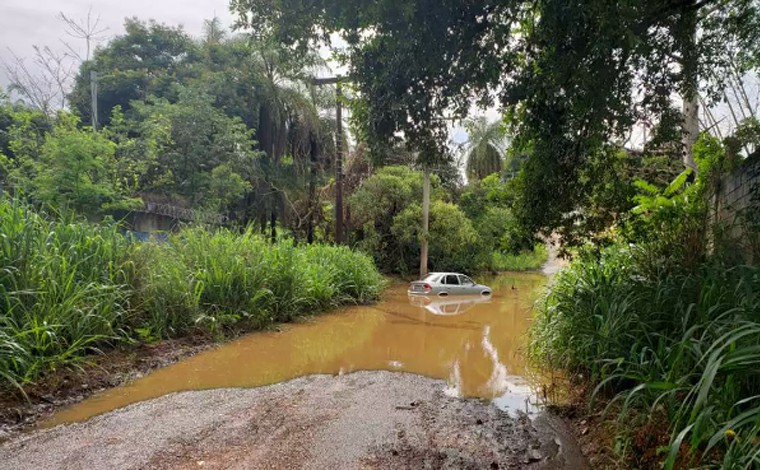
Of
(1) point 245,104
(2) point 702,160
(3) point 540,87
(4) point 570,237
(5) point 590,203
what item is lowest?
(4) point 570,237

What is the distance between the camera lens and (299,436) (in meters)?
4.50

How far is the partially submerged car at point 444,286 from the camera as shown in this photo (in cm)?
1683

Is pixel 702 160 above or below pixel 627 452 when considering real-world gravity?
above

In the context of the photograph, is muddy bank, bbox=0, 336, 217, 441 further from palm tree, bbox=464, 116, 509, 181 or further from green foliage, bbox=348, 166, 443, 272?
palm tree, bbox=464, 116, 509, 181

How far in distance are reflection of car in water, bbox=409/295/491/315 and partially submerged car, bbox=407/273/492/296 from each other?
0.19m

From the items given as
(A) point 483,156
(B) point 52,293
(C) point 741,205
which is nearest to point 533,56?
(C) point 741,205

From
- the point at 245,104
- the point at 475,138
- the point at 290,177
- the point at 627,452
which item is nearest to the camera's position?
the point at 627,452

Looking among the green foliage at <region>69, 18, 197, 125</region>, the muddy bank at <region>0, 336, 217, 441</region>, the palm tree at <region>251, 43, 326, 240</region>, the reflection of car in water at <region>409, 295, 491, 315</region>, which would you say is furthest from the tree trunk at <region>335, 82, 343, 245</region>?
the muddy bank at <region>0, 336, 217, 441</region>

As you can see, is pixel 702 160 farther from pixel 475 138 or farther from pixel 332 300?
pixel 475 138

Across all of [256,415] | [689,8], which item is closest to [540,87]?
[689,8]

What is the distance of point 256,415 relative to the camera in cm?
512

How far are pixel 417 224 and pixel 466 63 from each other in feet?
57.0

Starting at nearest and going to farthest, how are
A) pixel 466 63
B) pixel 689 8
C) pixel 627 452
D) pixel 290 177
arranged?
pixel 627 452 < pixel 466 63 < pixel 689 8 < pixel 290 177

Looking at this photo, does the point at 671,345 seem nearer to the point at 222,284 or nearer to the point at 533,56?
the point at 533,56
